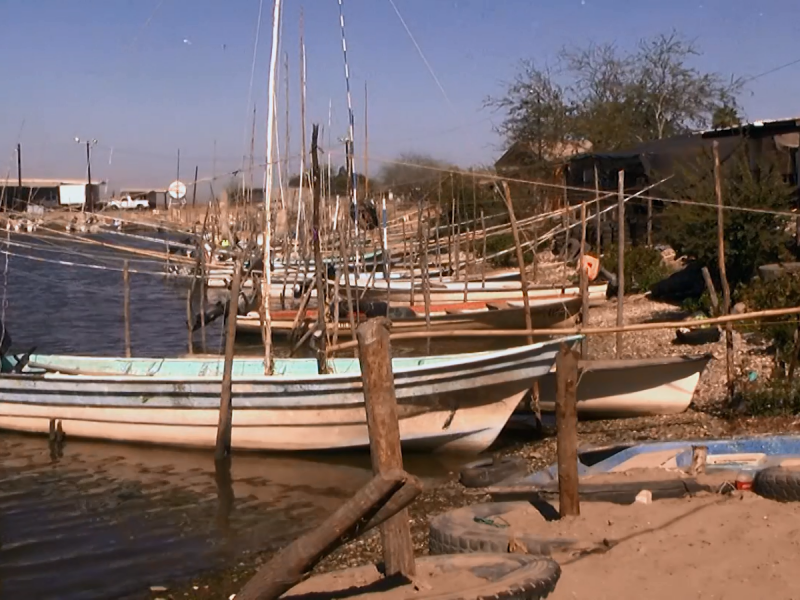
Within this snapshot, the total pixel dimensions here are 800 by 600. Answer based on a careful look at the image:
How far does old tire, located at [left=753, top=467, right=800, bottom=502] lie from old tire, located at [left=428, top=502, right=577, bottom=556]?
1.74 metres

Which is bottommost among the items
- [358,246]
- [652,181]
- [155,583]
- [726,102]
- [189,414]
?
[155,583]

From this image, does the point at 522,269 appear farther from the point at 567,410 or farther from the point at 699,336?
the point at 567,410

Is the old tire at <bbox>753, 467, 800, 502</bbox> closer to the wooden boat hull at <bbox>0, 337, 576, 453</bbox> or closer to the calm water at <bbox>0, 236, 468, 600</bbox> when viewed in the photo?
the wooden boat hull at <bbox>0, 337, 576, 453</bbox>

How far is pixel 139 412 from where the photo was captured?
43.3 ft

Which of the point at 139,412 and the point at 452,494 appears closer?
the point at 452,494

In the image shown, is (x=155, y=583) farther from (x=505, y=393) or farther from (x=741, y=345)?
(x=741, y=345)

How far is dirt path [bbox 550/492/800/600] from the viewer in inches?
228

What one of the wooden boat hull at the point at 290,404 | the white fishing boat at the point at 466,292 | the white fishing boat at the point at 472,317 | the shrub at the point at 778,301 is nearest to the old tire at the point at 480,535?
the wooden boat hull at the point at 290,404

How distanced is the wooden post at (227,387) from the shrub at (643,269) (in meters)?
12.3

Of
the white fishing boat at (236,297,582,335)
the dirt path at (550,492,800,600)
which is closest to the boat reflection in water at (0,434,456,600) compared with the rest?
the dirt path at (550,492,800,600)

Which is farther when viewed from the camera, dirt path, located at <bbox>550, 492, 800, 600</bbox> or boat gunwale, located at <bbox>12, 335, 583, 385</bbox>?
boat gunwale, located at <bbox>12, 335, 583, 385</bbox>

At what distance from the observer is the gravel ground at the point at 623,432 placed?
8.59m

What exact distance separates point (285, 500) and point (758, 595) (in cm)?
626

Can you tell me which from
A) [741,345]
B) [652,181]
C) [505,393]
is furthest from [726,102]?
[505,393]
